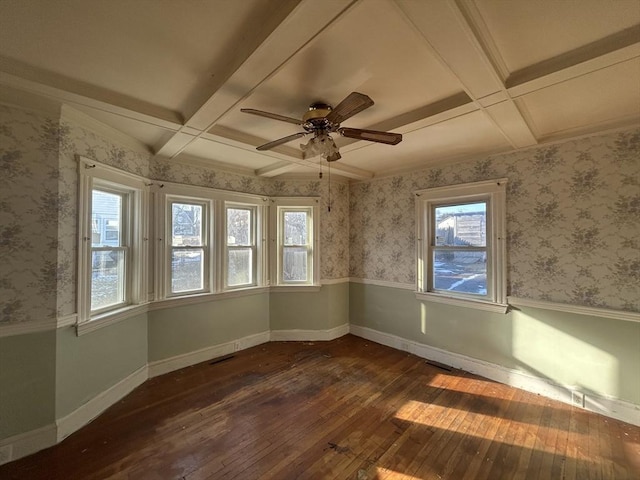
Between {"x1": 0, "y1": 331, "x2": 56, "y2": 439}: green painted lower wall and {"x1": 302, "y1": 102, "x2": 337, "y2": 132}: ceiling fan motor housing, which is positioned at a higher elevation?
{"x1": 302, "y1": 102, "x2": 337, "y2": 132}: ceiling fan motor housing

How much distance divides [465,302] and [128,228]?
153 inches

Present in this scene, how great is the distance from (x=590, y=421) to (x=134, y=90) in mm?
4445

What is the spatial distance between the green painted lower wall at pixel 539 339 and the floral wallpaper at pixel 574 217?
0.78 feet

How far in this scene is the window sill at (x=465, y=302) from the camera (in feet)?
9.85

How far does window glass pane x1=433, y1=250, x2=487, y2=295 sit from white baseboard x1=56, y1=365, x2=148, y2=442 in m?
3.64

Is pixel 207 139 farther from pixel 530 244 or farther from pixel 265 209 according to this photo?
pixel 530 244

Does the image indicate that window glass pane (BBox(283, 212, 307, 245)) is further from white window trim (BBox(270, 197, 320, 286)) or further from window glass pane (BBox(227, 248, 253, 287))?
window glass pane (BBox(227, 248, 253, 287))

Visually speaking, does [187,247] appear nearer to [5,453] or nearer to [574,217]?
[5,453]

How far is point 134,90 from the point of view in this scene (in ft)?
6.22

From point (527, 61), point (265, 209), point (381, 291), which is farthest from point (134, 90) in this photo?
point (381, 291)

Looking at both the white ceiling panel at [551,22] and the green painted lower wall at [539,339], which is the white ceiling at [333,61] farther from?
the green painted lower wall at [539,339]

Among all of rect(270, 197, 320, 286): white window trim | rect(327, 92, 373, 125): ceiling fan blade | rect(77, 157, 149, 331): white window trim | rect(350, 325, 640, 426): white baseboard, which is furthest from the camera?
rect(270, 197, 320, 286): white window trim

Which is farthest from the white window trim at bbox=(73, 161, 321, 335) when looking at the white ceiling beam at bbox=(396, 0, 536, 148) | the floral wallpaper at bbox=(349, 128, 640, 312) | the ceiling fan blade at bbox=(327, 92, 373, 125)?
the white ceiling beam at bbox=(396, 0, 536, 148)

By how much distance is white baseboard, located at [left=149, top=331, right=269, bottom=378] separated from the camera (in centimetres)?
310
